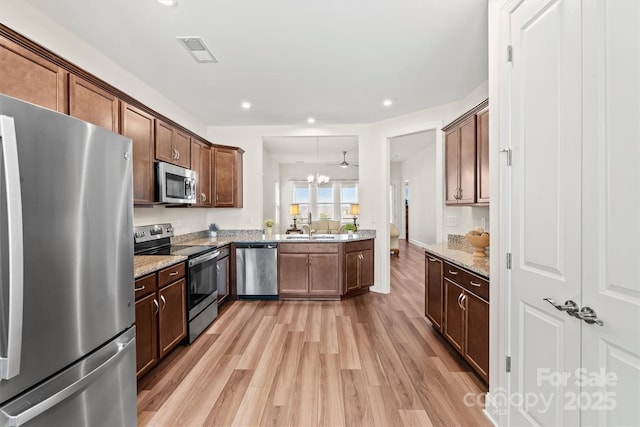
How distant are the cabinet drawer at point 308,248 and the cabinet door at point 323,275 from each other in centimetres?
7

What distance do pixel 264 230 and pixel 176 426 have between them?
303cm

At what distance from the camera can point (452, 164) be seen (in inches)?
115

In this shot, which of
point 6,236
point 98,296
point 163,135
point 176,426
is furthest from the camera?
point 163,135

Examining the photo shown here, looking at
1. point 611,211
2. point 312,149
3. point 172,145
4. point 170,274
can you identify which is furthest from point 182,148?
point 611,211

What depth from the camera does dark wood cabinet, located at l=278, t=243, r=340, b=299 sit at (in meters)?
3.90

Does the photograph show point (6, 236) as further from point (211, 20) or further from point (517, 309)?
point (517, 309)

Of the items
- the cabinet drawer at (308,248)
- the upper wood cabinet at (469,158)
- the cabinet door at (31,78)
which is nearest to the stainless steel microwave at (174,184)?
the cabinet door at (31,78)

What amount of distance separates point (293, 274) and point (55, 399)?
296cm

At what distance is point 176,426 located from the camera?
65.9 inches

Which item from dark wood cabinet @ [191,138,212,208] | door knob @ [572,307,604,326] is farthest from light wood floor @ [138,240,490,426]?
dark wood cabinet @ [191,138,212,208]

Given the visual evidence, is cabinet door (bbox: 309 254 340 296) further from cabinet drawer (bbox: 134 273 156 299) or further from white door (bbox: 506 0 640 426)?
white door (bbox: 506 0 640 426)

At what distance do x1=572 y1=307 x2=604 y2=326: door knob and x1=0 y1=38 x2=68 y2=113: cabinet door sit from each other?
115 inches

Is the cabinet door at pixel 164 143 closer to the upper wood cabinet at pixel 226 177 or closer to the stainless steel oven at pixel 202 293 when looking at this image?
the upper wood cabinet at pixel 226 177

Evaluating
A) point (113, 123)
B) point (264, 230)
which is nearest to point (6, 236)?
point (113, 123)
